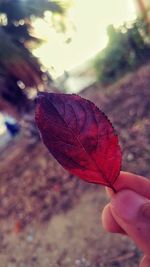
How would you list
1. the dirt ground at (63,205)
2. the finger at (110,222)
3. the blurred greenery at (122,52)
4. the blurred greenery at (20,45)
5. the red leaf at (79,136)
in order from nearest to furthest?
the red leaf at (79,136)
the finger at (110,222)
the dirt ground at (63,205)
the blurred greenery at (20,45)
the blurred greenery at (122,52)

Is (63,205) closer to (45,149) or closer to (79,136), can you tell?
(45,149)

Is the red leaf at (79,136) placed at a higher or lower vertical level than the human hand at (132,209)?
higher

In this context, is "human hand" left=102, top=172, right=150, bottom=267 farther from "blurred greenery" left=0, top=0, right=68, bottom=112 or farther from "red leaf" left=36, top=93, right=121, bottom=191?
"blurred greenery" left=0, top=0, right=68, bottom=112

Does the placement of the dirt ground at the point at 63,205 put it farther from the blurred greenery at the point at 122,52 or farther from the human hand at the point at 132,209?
the human hand at the point at 132,209

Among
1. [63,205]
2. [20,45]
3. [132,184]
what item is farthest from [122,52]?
[132,184]

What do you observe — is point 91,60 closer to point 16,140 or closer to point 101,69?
point 101,69

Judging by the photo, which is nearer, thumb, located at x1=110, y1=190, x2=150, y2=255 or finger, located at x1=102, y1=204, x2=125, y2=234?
thumb, located at x1=110, y1=190, x2=150, y2=255

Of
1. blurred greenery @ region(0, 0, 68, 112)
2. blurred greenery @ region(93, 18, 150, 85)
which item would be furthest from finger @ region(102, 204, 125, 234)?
blurred greenery @ region(93, 18, 150, 85)

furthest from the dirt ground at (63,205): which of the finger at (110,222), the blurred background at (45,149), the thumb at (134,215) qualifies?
the thumb at (134,215)
